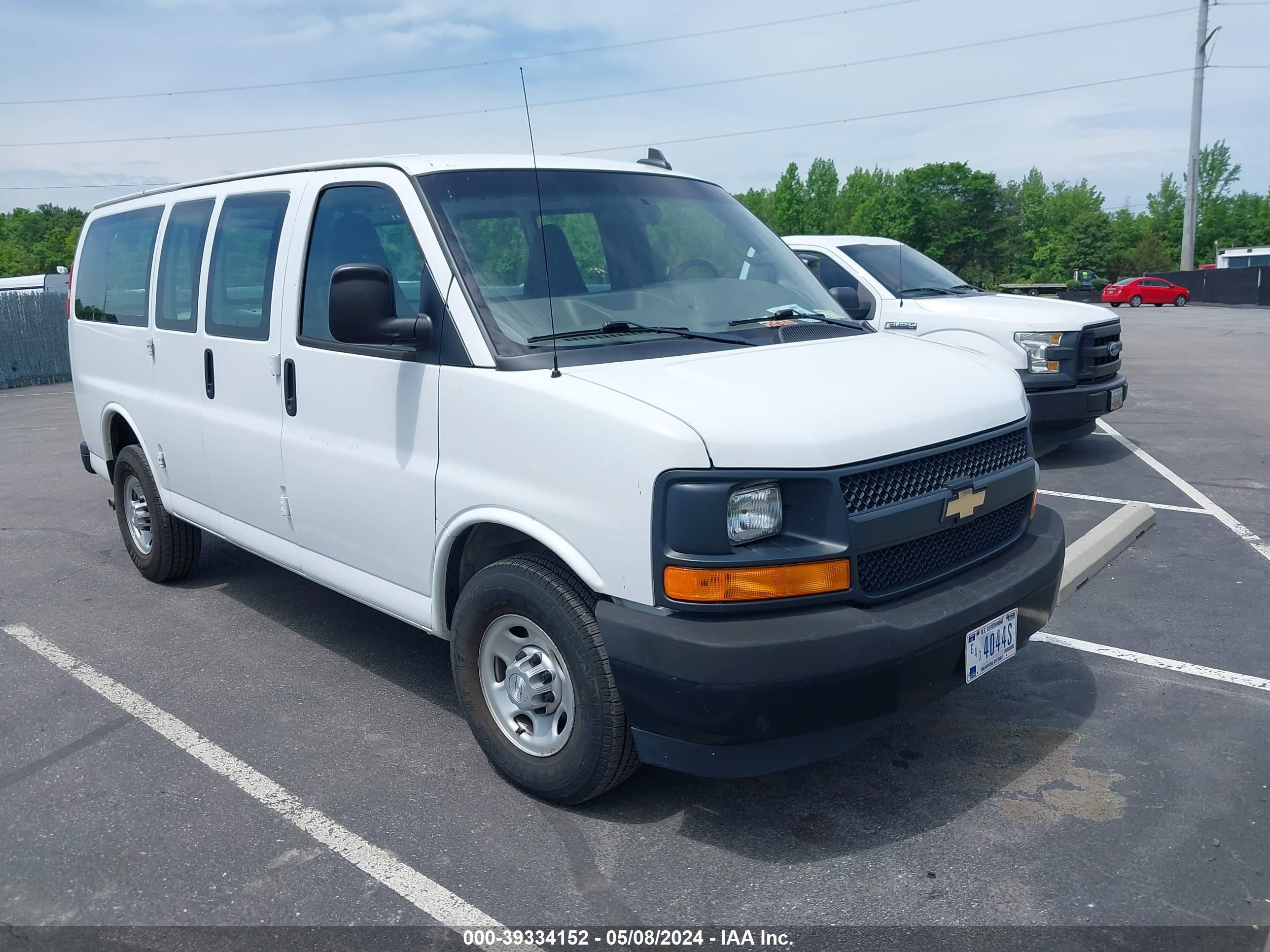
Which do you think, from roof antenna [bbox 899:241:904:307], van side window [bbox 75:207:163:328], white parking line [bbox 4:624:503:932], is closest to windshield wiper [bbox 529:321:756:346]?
white parking line [bbox 4:624:503:932]

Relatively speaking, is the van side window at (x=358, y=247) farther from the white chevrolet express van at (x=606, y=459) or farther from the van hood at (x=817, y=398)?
the van hood at (x=817, y=398)

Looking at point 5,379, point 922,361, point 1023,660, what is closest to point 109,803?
point 922,361

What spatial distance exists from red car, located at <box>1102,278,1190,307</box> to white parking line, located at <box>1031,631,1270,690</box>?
47938 millimetres

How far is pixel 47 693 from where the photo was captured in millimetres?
4809

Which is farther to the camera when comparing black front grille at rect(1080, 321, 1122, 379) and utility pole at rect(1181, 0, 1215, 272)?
utility pole at rect(1181, 0, 1215, 272)

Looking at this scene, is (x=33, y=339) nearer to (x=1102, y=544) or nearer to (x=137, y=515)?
(x=137, y=515)

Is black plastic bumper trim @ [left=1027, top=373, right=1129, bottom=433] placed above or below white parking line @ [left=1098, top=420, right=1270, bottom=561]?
above

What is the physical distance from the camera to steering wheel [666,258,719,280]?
169 inches

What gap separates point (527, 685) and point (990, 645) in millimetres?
1539

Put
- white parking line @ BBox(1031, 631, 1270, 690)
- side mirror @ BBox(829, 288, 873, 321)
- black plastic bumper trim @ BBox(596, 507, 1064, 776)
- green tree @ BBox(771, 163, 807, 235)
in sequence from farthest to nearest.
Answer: green tree @ BBox(771, 163, 807, 235) < side mirror @ BBox(829, 288, 873, 321) < white parking line @ BBox(1031, 631, 1270, 690) < black plastic bumper trim @ BBox(596, 507, 1064, 776)

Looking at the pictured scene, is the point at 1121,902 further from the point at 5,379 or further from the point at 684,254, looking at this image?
the point at 5,379

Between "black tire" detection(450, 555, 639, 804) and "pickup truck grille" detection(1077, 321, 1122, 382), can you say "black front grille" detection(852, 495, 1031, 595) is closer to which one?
"black tire" detection(450, 555, 639, 804)

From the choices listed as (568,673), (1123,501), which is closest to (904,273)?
(1123,501)

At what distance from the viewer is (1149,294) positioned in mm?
48156
